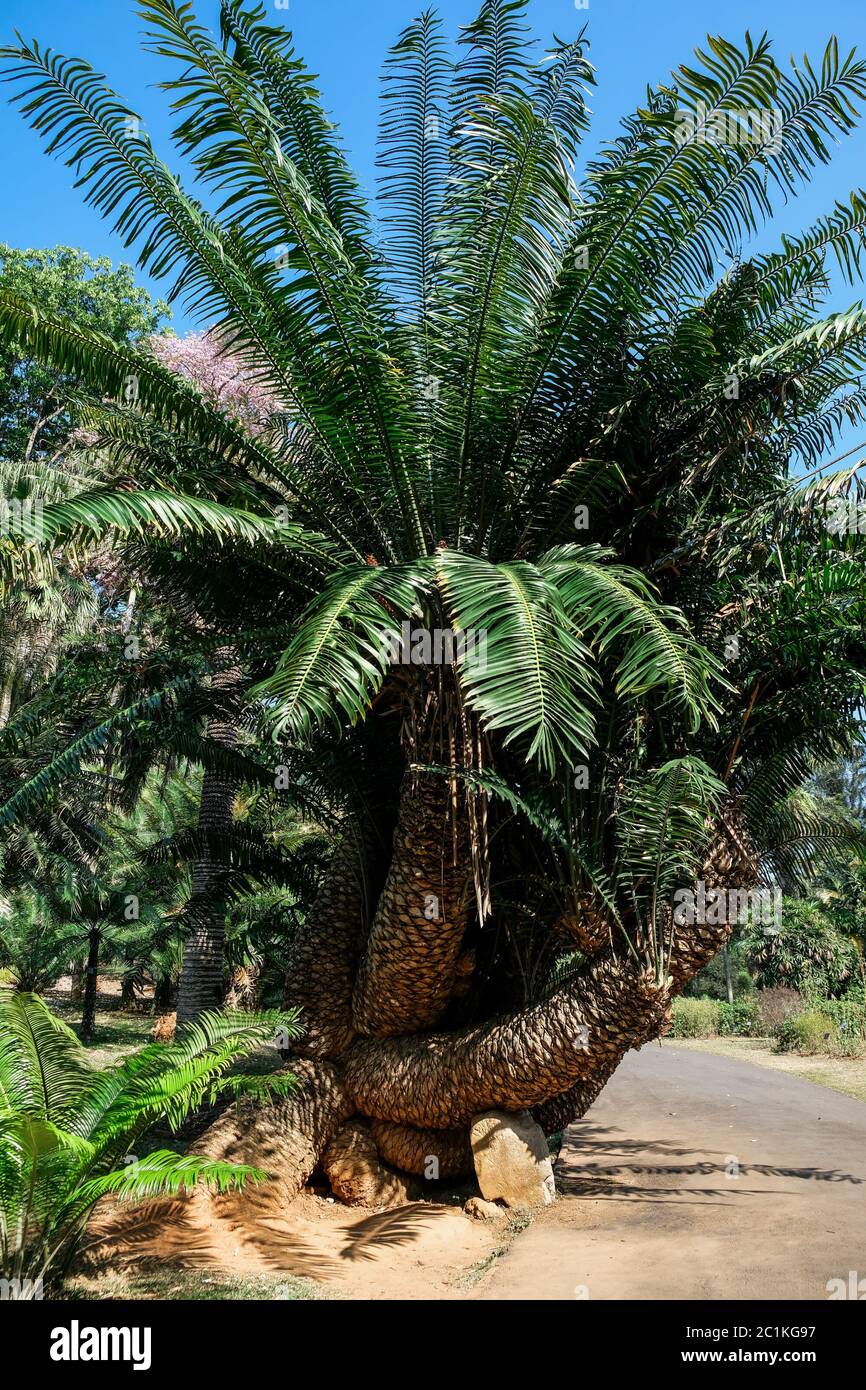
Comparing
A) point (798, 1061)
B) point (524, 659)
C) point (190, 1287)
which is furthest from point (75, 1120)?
point (798, 1061)

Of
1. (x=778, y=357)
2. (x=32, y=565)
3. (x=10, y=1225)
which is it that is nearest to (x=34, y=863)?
(x=32, y=565)

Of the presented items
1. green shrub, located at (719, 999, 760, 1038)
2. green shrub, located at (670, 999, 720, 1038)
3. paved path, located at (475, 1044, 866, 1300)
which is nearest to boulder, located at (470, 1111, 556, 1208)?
paved path, located at (475, 1044, 866, 1300)

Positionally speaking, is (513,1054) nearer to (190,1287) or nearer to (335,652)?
(190,1287)

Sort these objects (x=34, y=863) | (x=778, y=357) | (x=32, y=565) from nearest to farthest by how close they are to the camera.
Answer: (x=778, y=357) → (x=32, y=565) → (x=34, y=863)

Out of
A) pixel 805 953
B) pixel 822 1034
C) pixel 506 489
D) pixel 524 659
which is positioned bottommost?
pixel 822 1034

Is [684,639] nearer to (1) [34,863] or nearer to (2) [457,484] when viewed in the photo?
(2) [457,484]

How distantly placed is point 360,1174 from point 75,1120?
2750mm

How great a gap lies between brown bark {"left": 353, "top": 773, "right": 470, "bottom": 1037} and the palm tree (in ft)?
0.08

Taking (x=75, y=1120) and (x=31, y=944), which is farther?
(x=31, y=944)

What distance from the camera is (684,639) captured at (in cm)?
537

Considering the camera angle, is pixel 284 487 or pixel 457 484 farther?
pixel 284 487

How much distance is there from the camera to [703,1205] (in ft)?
23.6

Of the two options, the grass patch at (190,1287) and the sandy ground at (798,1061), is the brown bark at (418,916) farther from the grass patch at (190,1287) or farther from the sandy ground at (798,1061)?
the sandy ground at (798,1061)

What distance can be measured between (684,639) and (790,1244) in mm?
3753
